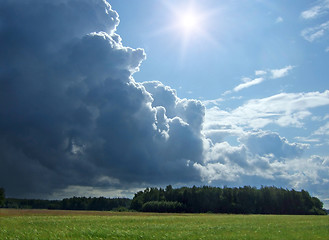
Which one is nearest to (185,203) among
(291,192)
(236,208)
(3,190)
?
(236,208)

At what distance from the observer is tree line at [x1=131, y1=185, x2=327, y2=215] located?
17162 centimetres

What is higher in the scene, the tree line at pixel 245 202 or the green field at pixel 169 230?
the tree line at pixel 245 202

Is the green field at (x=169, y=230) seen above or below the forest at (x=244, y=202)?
below

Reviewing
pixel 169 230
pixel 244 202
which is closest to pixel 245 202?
pixel 244 202

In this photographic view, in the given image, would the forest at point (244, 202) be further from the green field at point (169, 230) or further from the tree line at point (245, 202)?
the green field at point (169, 230)

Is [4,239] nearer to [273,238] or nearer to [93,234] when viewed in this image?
[93,234]

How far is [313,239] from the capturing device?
32.6 m

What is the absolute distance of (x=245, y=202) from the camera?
569 ft

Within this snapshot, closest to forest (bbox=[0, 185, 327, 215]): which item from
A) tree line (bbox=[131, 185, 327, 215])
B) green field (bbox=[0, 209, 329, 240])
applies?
tree line (bbox=[131, 185, 327, 215])

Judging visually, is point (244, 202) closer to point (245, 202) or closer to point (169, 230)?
point (245, 202)

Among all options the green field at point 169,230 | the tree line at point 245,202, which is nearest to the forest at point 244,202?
the tree line at point 245,202

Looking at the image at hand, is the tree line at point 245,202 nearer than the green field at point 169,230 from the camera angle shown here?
No

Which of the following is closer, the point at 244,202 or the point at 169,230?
the point at 169,230

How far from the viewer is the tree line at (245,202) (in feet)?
563
